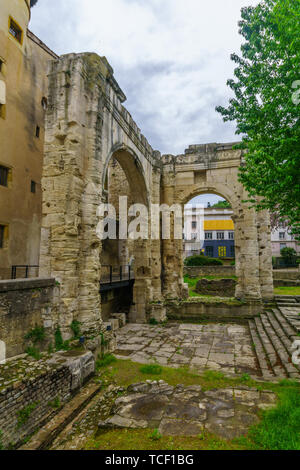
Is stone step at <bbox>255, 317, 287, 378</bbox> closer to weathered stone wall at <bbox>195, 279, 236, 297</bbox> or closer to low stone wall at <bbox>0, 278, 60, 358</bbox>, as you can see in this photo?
low stone wall at <bbox>0, 278, 60, 358</bbox>

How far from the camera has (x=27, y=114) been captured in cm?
1101

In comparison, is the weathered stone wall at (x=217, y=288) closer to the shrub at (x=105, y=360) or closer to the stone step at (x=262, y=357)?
the stone step at (x=262, y=357)

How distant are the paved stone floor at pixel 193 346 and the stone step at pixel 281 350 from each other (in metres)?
0.61

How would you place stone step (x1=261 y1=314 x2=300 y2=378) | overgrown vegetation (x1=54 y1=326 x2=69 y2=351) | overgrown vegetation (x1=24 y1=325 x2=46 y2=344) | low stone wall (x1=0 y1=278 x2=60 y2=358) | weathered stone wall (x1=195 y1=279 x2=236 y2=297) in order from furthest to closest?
weathered stone wall (x1=195 y1=279 x2=236 y2=297) < overgrown vegetation (x1=54 y1=326 x2=69 y2=351) < stone step (x1=261 y1=314 x2=300 y2=378) < overgrown vegetation (x1=24 y1=325 x2=46 y2=344) < low stone wall (x1=0 y1=278 x2=60 y2=358)

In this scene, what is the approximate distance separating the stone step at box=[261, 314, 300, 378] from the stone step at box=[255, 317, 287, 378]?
81 mm

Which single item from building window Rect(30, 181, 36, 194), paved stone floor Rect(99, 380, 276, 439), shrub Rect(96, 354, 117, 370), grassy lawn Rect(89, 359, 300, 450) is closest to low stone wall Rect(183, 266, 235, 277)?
building window Rect(30, 181, 36, 194)

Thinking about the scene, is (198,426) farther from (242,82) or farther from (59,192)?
(242,82)

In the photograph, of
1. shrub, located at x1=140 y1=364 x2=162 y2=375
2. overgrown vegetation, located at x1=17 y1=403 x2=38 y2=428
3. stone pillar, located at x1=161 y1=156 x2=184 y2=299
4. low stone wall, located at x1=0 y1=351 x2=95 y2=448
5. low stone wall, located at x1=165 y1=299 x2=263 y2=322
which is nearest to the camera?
low stone wall, located at x1=0 y1=351 x2=95 y2=448

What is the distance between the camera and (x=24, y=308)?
16.3 feet

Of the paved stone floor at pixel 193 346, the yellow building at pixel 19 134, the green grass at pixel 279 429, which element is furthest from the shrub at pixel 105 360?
the yellow building at pixel 19 134

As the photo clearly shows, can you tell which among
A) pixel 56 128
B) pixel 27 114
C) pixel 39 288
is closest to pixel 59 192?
pixel 56 128

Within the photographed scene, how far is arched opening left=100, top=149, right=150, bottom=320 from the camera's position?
10.1 m

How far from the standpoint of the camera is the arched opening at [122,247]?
10.1m

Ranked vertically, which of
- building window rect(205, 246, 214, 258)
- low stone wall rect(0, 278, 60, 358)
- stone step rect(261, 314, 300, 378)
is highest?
building window rect(205, 246, 214, 258)
